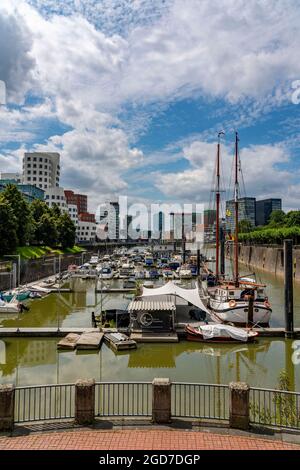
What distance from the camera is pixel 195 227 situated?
194 meters

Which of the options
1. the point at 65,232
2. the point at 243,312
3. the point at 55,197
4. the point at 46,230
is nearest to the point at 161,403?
the point at 243,312

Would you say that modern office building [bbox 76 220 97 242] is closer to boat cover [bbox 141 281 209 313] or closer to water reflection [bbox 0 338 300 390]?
boat cover [bbox 141 281 209 313]

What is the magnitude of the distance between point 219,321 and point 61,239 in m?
72.4

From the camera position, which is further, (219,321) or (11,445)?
(219,321)

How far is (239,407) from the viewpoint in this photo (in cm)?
1013

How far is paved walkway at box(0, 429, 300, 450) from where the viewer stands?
9062mm

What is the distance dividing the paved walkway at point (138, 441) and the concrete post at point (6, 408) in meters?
0.38

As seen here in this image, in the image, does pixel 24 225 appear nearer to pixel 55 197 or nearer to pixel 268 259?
pixel 268 259

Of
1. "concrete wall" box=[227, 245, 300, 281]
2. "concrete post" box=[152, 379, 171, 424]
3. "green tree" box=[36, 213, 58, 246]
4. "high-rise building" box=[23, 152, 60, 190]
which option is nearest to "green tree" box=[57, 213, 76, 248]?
"green tree" box=[36, 213, 58, 246]

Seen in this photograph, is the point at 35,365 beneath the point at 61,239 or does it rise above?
beneath

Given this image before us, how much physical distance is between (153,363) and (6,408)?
1202 centimetres

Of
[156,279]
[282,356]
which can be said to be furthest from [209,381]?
[156,279]

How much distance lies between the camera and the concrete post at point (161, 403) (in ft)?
33.7
